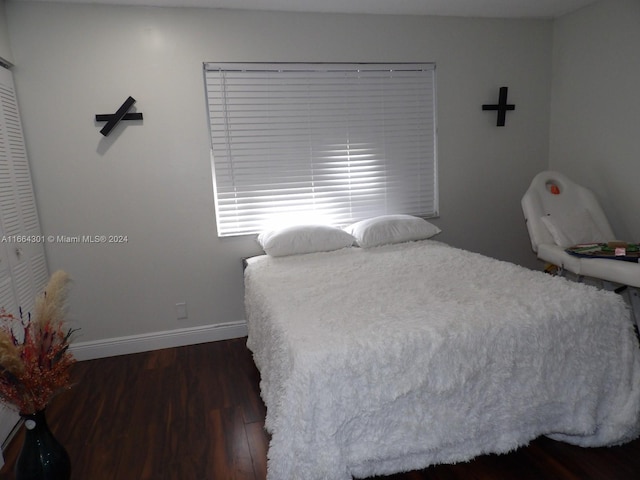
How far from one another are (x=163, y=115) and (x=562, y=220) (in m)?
2.89

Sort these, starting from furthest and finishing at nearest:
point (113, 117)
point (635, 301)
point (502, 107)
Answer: point (502, 107), point (113, 117), point (635, 301)

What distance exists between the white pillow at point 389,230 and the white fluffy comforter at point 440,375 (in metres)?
1.05

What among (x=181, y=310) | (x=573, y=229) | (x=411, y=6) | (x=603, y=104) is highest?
(x=411, y=6)

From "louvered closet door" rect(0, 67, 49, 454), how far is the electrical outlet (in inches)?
33.8

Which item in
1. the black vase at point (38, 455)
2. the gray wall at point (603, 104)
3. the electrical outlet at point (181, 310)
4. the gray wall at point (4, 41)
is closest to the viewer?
the black vase at point (38, 455)

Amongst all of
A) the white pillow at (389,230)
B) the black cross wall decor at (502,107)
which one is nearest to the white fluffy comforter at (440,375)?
the white pillow at (389,230)

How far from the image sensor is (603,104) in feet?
10.5

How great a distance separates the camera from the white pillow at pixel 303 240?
2.89 metres

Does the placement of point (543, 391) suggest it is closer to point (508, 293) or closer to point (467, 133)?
point (508, 293)

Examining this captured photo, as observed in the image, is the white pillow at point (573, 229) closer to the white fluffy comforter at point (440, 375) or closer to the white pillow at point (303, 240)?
the white fluffy comforter at point (440, 375)

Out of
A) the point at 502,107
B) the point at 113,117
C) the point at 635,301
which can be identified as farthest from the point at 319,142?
the point at 635,301

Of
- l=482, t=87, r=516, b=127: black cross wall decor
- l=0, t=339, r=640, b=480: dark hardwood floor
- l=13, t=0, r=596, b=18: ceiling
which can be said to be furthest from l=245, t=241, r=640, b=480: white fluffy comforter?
l=13, t=0, r=596, b=18: ceiling

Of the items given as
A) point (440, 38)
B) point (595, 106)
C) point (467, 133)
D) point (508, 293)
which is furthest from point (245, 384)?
point (595, 106)

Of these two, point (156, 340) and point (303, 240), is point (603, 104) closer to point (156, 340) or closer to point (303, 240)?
point (303, 240)
